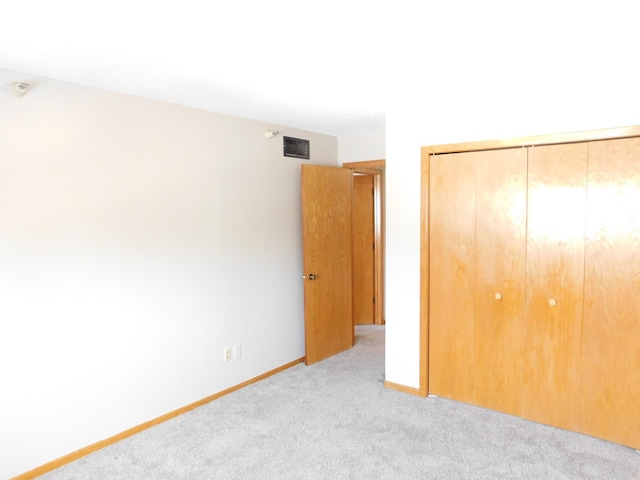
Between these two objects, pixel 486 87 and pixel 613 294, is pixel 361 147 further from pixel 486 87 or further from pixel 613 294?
pixel 613 294

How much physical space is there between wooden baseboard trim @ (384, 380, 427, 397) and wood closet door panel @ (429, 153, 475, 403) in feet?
0.42

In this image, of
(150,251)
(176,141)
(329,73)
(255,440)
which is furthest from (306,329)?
(329,73)

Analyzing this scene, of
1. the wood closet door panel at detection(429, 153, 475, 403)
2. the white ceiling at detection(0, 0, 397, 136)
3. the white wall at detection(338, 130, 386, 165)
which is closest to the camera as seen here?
the white ceiling at detection(0, 0, 397, 136)

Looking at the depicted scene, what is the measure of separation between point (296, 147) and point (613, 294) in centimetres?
279

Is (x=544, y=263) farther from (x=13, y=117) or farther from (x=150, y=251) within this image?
(x=13, y=117)

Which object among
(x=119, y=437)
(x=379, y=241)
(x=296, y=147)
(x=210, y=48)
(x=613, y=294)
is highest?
(x=210, y=48)

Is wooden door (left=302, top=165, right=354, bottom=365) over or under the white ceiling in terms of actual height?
under

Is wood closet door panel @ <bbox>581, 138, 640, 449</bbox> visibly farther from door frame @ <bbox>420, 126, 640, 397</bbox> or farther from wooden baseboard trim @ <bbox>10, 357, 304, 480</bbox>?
wooden baseboard trim @ <bbox>10, 357, 304, 480</bbox>

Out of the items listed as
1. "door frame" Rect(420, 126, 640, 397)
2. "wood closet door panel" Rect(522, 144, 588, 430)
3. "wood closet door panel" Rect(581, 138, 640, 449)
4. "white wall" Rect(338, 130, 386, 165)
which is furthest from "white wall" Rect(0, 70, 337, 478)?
"wood closet door panel" Rect(581, 138, 640, 449)

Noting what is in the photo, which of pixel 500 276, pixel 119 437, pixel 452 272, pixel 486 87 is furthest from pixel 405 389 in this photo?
pixel 486 87

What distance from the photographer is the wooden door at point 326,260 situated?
4168mm

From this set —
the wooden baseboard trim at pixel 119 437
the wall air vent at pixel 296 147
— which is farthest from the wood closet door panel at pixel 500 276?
the wooden baseboard trim at pixel 119 437

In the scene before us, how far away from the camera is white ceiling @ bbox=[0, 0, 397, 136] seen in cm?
170

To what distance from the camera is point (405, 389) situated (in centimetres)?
355
